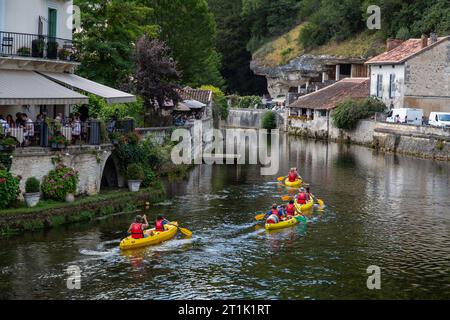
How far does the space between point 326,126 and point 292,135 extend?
7960 mm

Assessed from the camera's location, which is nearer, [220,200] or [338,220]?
[338,220]

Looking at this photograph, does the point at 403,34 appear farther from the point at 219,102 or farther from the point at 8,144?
the point at 8,144

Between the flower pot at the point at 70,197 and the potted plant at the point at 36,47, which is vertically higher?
the potted plant at the point at 36,47

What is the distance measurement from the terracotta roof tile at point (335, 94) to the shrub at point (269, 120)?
5.24m

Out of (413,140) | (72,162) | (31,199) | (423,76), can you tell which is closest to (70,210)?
(31,199)

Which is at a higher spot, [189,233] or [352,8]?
[352,8]

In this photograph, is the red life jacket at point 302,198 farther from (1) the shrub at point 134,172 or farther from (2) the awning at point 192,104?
(2) the awning at point 192,104

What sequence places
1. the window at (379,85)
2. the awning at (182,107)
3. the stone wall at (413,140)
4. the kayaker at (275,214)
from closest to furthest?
the kayaker at (275,214), the stone wall at (413,140), the awning at (182,107), the window at (379,85)

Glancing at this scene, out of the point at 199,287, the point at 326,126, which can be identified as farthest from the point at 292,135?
the point at 199,287

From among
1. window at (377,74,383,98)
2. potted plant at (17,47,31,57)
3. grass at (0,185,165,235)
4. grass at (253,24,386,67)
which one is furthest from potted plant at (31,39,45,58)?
grass at (253,24,386,67)

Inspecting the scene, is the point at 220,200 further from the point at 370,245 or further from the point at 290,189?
the point at 370,245

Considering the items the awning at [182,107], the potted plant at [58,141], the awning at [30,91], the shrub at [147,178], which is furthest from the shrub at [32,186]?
the awning at [182,107]

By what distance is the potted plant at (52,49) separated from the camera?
33969 mm
